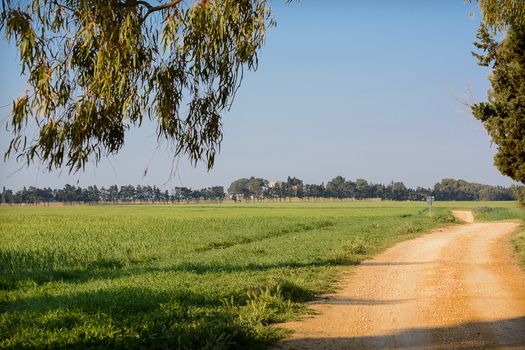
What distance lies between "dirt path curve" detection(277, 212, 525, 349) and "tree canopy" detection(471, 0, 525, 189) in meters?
5.96

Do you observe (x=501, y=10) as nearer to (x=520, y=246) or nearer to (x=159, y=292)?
(x=159, y=292)

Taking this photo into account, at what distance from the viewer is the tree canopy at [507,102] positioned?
22.9 m

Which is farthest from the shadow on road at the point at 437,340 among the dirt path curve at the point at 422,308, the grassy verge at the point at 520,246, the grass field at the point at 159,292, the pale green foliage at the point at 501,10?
the grassy verge at the point at 520,246

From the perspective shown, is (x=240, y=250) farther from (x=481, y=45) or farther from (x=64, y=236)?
(x=64, y=236)

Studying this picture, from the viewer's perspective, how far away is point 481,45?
25.3m

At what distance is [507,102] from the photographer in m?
24.3

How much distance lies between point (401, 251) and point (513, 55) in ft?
29.0

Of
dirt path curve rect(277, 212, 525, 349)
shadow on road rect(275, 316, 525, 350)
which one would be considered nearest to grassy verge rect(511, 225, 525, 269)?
dirt path curve rect(277, 212, 525, 349)

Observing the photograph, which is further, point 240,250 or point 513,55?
point 240,250

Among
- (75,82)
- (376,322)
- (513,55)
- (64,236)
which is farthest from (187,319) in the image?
(64,236)

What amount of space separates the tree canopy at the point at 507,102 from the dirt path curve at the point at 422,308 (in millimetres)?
5961

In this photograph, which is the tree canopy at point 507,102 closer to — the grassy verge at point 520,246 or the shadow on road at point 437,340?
the grassy verge at point 520,246

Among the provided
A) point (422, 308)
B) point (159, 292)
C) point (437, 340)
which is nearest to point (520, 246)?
point (422, 308)

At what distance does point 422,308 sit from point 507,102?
15387 millimetres
